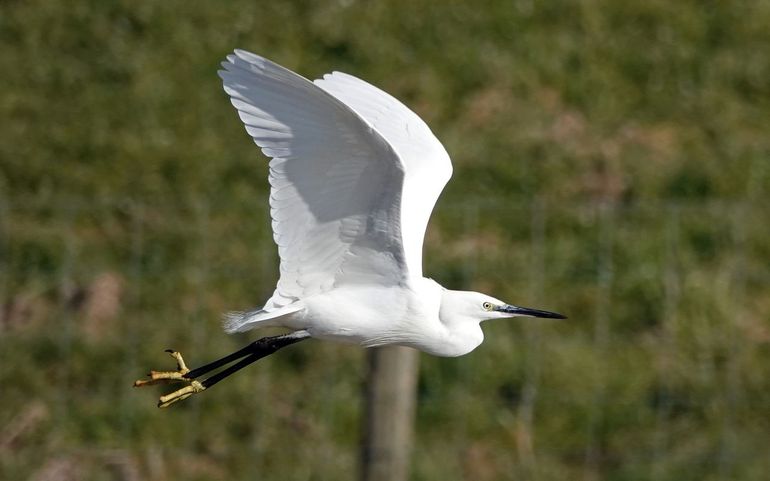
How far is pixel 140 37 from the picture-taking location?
10.0 metres

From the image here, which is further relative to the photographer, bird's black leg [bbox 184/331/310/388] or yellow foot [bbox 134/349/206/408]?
yellow foot [bbox 134/349/206/408]

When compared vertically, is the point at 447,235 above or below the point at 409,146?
below

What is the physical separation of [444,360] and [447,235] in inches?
46.6

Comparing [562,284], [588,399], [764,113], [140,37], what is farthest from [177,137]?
[764,113]

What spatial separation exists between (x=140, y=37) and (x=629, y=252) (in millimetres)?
4115

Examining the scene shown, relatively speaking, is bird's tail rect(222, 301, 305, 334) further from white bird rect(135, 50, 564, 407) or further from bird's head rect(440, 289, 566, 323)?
bird's head rect(440, 289, 566, 323)

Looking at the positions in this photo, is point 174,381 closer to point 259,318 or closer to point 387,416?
point 259,318

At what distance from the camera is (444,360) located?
25.1 feet

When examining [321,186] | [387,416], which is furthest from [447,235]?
[321,186]

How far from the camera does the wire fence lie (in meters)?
7.35

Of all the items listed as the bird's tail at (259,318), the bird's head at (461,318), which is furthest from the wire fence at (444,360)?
the bird's tail at (259,318)

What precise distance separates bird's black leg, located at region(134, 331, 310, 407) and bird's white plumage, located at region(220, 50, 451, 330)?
0.85 ft

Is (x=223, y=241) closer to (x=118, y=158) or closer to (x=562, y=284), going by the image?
(x=118, y=158)

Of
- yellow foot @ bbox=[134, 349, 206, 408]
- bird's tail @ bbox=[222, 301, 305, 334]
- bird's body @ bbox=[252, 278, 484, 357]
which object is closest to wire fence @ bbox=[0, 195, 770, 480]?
yellow foot @ bbox=[134, 349, 206, 408]
